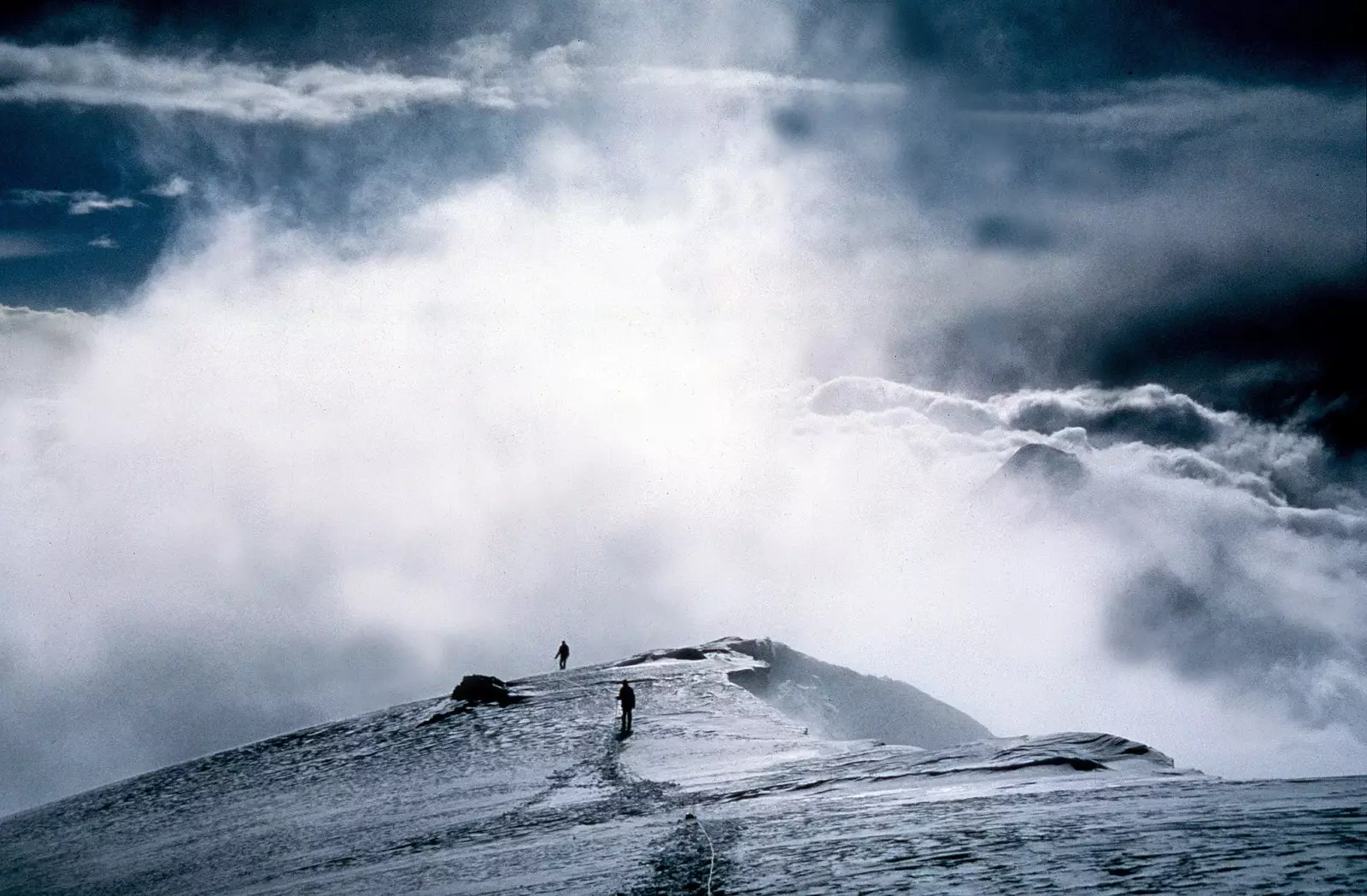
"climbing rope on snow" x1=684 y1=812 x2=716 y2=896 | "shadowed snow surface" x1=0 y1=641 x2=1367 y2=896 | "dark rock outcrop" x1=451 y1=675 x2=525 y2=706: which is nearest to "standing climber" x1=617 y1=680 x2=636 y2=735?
"shadowed snow surface" x1=0 y1=641 x2=1367 y2=896

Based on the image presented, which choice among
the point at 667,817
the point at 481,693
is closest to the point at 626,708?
the point at 481,693

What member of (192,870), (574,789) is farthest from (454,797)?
(192,870)

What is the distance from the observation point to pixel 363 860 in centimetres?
2517

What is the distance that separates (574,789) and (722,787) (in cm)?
515

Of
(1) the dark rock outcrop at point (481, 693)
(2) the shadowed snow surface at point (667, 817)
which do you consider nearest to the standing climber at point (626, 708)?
(2) the shadowed snow surface at point (667, 817)

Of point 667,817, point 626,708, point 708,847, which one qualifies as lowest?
point 708,847

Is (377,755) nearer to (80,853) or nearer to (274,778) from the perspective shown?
(274,778)

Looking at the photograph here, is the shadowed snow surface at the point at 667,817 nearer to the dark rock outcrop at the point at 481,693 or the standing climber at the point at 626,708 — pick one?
the standing climber at the point at 626,708

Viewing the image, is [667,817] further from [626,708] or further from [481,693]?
[481,693]

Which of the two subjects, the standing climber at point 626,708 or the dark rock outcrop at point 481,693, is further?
the dark rock outcrop at point 481,693

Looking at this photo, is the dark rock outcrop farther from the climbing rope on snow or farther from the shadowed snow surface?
the climbing rope on snow

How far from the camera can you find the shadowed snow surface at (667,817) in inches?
658

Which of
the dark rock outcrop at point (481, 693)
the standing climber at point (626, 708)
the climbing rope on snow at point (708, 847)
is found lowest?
the climbing rope on snow at point (708, 847)

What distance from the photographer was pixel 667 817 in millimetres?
24359
